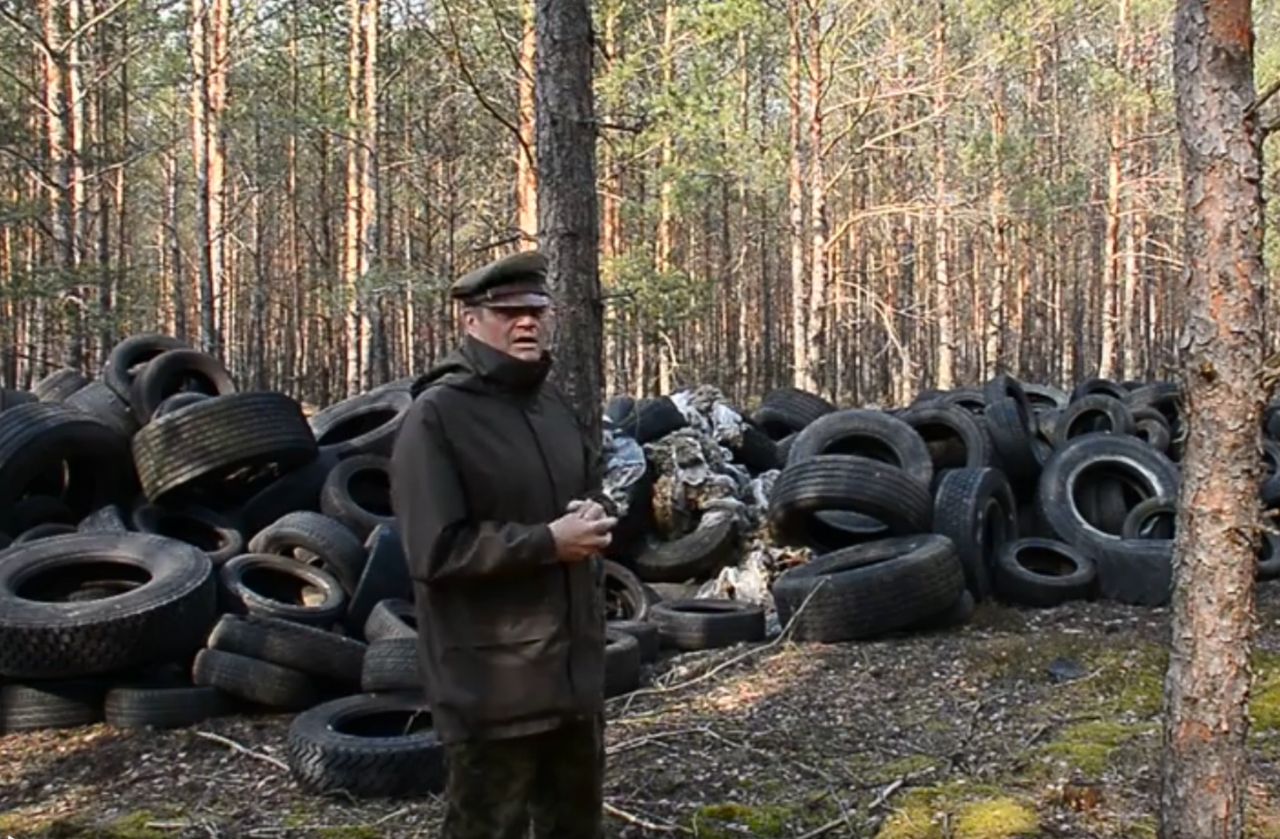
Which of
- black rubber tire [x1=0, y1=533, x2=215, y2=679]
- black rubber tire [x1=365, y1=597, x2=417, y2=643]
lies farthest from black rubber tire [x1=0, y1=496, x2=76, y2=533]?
black rubber tire [x1=365, y1=597, x2=417, y2=643]

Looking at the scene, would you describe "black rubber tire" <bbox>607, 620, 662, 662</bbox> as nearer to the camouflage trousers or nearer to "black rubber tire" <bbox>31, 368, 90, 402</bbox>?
the camouflage trousers

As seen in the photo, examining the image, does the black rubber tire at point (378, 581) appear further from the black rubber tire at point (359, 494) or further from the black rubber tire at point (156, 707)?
the black rubber tire at point (156, 707)

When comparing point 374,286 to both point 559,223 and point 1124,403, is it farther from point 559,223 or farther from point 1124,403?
point 559,223

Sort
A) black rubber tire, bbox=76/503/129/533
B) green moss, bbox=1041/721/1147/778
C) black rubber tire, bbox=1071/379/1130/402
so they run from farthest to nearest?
black rubber tire, bbox=1071/379/1130/402 < black rubber tire, bbox=76/503/129/533 < green moss, bbox=1041/721/1147/778

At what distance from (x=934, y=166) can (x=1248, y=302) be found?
2509 cm

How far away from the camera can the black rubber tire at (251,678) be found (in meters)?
6.07

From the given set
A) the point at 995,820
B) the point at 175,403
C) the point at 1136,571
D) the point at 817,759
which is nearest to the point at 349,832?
the point at 817,759

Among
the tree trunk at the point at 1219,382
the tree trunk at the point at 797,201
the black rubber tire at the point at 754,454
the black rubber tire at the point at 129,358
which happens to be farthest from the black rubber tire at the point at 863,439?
the tree trunk at the point at 797,201

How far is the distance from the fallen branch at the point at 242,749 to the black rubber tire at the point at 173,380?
12.7 feet

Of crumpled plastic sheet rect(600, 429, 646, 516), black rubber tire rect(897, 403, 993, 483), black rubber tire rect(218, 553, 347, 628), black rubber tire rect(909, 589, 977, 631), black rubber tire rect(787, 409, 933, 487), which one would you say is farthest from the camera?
black rubber tire rect(897, 403, 993, 483)

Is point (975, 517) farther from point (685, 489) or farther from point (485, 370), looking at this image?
point (485, 370)

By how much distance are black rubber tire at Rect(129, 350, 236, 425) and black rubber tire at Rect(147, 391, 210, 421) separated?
0.13m

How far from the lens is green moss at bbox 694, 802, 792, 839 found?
4.27 meters

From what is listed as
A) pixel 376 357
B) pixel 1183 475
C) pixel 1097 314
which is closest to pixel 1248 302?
pixel 1183 475
